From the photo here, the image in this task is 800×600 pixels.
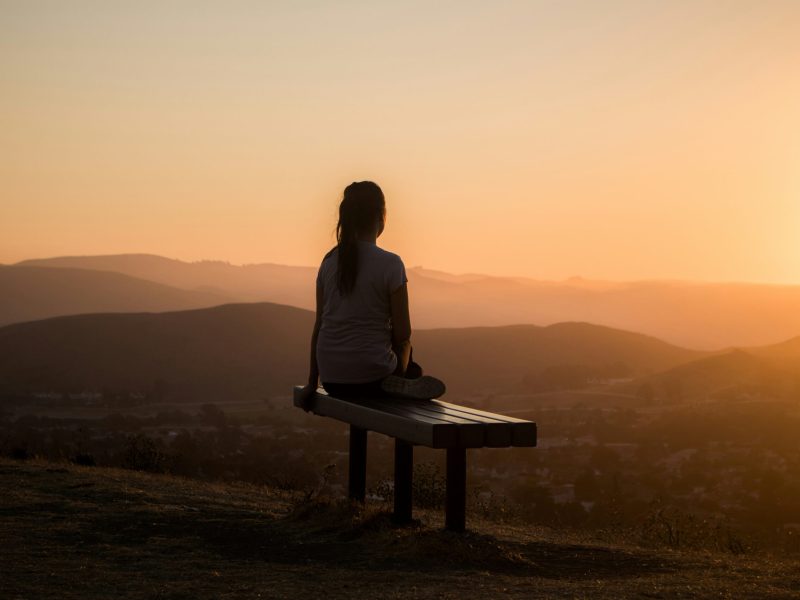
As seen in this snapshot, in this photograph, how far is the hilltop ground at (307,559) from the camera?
5.25 metres

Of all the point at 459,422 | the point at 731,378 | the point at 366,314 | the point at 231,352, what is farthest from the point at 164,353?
the point at 459,422

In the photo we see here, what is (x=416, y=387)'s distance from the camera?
6699mm

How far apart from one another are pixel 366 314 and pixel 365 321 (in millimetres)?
54

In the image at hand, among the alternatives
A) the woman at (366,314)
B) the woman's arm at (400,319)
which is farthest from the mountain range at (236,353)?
the woman's arm at (400,319)

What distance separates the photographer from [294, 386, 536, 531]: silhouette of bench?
18.4ft

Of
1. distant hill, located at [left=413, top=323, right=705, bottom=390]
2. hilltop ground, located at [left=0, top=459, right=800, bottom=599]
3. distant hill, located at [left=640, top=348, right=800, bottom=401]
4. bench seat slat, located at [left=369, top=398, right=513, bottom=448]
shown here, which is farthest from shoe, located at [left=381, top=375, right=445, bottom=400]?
distant hill, located at [left=413, top=323, right=705, bottom=390]

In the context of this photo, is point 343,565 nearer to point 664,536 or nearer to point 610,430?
point 664,536

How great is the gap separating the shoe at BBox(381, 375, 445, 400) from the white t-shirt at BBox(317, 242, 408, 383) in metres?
0.15

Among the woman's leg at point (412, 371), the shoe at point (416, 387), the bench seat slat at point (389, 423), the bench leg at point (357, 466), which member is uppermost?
the woman's leg at point (412, 371)

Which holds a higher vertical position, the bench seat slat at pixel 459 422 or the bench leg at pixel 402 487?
the bench seat slat at pixel 459 422

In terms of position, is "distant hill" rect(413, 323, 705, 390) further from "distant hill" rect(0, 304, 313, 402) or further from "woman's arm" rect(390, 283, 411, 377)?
"woman's arm" rect(390, 283, 411, 377)

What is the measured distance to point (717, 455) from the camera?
38.8 metres

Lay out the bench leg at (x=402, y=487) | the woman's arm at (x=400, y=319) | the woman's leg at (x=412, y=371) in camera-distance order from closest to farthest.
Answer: the bench leg at (x=402, y=487)
the woman's arm at (x=400, y=319)
the woman's leg at (x=412, y=371)

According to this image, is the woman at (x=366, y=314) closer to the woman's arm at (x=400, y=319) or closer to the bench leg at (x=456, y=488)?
the woman's arm at (x=400, y=319)
